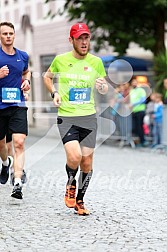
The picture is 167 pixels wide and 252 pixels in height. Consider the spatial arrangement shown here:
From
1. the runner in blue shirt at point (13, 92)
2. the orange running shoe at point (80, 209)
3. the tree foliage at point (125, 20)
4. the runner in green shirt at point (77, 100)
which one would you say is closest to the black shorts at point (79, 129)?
the runner in green shirt at point (77, 100)

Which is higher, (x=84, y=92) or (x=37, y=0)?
(x=37, y=0)

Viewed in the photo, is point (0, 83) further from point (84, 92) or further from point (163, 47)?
point (163, 47)

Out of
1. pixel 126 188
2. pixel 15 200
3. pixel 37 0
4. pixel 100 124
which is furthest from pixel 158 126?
pixel 37 0

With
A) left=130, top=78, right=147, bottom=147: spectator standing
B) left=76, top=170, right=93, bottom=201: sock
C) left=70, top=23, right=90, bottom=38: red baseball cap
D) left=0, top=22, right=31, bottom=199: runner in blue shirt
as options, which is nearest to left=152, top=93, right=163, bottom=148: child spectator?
left=130, top=78, right=147, bottom=147: spectator standing

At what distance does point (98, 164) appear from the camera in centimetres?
1195

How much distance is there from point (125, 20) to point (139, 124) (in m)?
3.57

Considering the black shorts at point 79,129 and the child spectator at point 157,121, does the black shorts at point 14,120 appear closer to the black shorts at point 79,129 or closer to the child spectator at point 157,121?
the black shorts at point 79,129

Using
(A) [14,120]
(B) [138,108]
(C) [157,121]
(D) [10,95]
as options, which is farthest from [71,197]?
(B) [138,108]

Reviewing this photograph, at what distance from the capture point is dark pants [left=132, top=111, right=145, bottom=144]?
618 inches

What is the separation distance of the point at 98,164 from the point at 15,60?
193 inches

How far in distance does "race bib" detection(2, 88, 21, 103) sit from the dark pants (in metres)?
8.53

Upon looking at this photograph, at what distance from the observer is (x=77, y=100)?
641 cm

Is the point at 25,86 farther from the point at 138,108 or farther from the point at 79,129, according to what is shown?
the point at 138,108

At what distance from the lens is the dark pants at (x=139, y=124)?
1570cm
